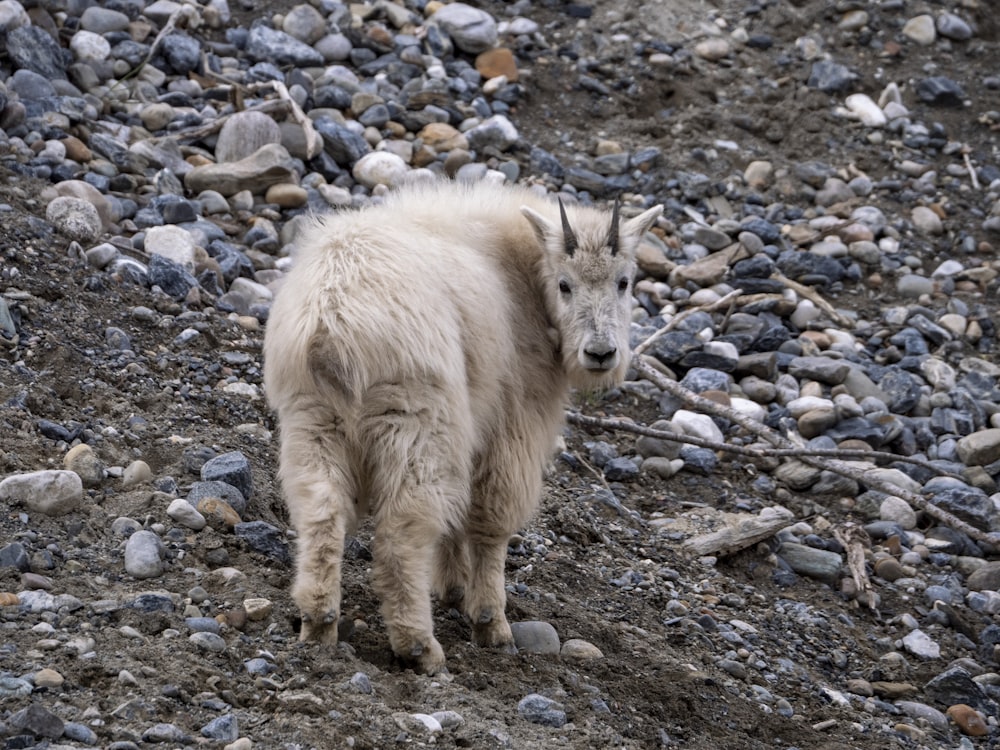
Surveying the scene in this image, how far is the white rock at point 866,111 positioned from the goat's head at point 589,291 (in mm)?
7571

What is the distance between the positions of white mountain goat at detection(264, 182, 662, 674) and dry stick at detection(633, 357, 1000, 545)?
2329 mm

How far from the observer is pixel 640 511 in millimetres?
7844

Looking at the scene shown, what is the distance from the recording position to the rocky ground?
4.86 meters

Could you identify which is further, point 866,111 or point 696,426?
point 866,111

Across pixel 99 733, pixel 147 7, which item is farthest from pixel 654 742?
pixel 147 7

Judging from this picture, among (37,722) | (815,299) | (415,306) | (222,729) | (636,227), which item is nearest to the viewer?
(37,722)

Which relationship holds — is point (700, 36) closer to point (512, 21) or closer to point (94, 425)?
point (512, 21)

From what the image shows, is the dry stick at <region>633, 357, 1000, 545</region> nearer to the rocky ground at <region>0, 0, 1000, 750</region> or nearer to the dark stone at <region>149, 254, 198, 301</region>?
the rocky ground at <region>0, 0, 1000, 750</region>

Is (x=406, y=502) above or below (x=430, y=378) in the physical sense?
below

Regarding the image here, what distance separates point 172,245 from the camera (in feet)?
27.1

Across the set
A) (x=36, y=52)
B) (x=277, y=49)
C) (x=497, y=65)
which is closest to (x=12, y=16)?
(x=36, y=52)

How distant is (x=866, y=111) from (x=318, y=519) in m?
10.0

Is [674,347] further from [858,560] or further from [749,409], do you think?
[858,560]

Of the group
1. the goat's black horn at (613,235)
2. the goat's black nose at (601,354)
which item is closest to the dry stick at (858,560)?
the goat's black nose at (601,354)
